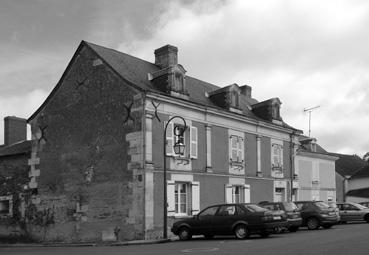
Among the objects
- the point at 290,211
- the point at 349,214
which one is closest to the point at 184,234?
the point at 290,211

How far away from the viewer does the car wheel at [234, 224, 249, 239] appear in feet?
64.3

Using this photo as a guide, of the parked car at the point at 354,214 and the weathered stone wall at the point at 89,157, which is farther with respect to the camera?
the parked car at the point at 354,214

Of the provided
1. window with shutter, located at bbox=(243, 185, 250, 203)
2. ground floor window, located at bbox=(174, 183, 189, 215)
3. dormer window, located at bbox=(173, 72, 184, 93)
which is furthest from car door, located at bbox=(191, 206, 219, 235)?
window with shutter, located at bbox=(243, 185, 250, 203)

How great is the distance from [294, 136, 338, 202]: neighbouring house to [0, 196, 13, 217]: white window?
1836 centimetres

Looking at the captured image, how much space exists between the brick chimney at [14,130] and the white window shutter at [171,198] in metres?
15.1

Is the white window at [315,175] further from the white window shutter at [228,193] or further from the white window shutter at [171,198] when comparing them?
the white window shutter at [171,198]

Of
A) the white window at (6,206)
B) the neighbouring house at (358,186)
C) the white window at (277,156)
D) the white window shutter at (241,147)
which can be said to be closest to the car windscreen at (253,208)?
the white window shutter at (241,147)

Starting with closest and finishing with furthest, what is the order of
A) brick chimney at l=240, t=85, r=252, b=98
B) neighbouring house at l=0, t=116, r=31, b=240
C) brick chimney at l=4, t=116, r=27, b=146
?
neighbouring house at l=0, t=116, r=31, b=240 < brick chimney at l=4, t=116, r=27, b=146 < brick chimney at l=240, t=85, r=252, b=98

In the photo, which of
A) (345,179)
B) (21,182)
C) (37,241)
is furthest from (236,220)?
(345,179)

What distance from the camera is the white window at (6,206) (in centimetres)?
2947

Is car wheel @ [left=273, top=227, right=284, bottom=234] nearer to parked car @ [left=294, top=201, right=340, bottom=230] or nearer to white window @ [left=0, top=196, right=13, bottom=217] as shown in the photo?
parked car @ [left=294, top=201, right=340, bottom=230]

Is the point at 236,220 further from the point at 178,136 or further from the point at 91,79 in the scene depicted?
the point at 91,79

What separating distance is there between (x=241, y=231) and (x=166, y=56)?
13.0m

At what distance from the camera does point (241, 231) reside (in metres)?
19.7
